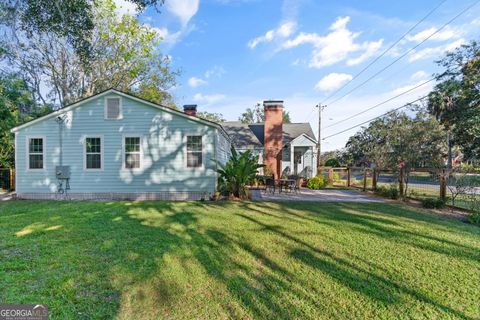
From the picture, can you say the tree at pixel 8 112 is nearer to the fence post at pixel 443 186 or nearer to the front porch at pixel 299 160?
the front porch at pixel 299 160

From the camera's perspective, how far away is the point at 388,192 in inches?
439

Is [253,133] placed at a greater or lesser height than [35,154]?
greater

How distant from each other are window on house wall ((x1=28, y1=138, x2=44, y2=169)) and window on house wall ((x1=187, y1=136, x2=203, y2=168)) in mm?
6602

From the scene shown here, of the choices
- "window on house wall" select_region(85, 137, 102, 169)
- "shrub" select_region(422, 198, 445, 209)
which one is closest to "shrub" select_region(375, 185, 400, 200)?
"shrub" select_region(422, 198, 445, 209)

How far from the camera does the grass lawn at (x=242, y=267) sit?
2.79 meters

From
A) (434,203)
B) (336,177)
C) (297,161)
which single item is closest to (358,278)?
(434,203)

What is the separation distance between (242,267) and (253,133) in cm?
1816

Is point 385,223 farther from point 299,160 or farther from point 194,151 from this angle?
point 299,160

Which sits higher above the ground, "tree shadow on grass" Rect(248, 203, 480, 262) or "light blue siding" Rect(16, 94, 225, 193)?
"light blue siding" Rect(16, 94, 225, 193)

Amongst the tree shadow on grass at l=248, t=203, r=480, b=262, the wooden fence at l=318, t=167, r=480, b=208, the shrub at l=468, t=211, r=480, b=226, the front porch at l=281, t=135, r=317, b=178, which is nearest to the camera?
the tree shadow on grass at l=248, t=203, r=480, b=262

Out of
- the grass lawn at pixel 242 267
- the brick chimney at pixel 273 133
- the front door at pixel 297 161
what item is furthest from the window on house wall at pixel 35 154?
the front door at pixel 297 161

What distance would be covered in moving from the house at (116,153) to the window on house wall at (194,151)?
0.15 ft

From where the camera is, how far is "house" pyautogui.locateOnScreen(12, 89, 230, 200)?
1047cm

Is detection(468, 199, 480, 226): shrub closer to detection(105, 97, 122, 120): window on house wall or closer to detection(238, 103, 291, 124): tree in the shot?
detection(105, 97, 122, 120): window on house wall
